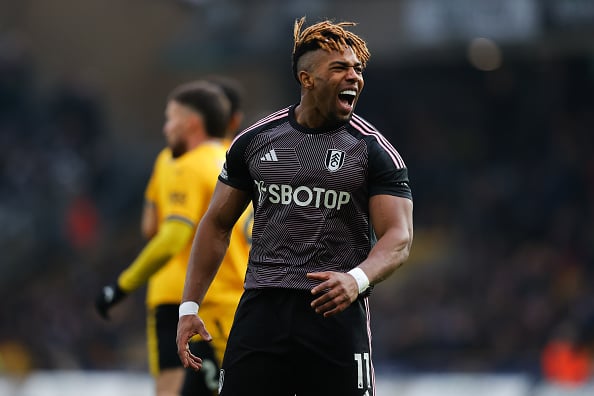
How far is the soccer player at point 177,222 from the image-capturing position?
6949 mm

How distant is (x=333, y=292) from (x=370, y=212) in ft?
1.76

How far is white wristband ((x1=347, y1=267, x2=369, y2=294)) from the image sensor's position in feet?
15.9

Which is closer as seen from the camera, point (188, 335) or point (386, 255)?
point (386, 255)

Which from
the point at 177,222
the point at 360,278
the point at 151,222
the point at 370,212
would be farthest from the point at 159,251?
the point at 360,278

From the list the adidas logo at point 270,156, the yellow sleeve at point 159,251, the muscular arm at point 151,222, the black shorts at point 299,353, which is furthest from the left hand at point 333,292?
the muscular arm at point 151,222

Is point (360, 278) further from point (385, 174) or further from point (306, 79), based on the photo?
point (306, 79)

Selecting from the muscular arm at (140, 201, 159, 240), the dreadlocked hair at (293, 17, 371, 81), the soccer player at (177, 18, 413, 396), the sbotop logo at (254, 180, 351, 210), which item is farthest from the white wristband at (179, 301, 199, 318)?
the muscular arm at (140, 201, 159, 240)

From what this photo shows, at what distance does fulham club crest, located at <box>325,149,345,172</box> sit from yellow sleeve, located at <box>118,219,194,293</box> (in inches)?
74.4

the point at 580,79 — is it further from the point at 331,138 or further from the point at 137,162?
the point at 331,138

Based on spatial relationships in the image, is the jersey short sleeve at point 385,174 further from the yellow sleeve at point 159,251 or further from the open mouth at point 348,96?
the yellow sleeve at point 159,251

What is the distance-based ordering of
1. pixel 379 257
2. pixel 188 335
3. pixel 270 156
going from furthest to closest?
pixel 188 335, pixel 270 156, pixel 379 257

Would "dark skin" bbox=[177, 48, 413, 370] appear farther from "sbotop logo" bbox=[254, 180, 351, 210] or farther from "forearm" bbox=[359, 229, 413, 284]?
"sbotop logo" bbox=[254, 180, 351, 210]

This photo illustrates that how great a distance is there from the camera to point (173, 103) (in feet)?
24.4

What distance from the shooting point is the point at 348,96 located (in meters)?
5.20
